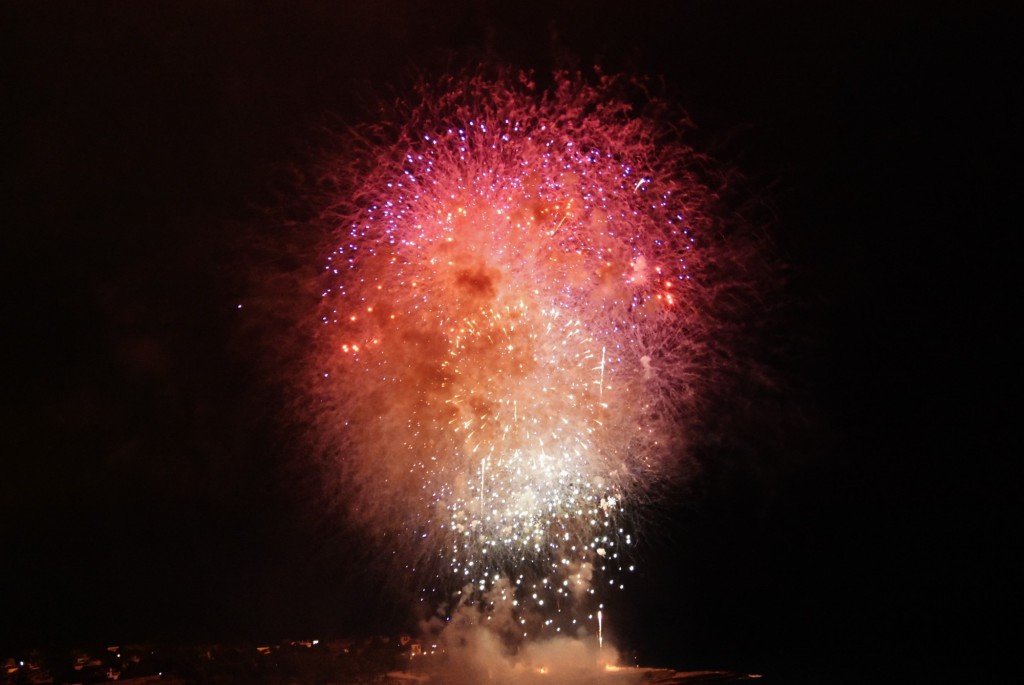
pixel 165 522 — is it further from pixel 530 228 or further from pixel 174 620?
pixel 530 228

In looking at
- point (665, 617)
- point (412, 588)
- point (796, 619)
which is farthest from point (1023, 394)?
A: point (412, 588)

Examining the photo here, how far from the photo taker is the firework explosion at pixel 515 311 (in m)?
7.32

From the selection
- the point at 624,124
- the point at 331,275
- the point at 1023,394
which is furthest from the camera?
the point at 1023,394

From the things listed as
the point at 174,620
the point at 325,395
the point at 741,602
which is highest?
the point at 325,395

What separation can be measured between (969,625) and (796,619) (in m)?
2.51

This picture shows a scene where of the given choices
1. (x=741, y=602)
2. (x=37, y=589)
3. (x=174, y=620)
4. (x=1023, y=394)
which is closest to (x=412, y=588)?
(x=174, y=620)

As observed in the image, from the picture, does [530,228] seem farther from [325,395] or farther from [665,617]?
[665,617]

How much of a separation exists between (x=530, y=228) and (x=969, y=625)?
982 centimetres

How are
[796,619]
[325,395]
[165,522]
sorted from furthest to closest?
[796,619] → [165,522] → [325,395]

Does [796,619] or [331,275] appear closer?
[331,275]

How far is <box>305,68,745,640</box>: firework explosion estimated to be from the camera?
7320 mm

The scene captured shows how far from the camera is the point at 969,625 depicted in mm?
11914

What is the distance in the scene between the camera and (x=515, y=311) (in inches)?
301

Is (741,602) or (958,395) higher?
(958,395)
